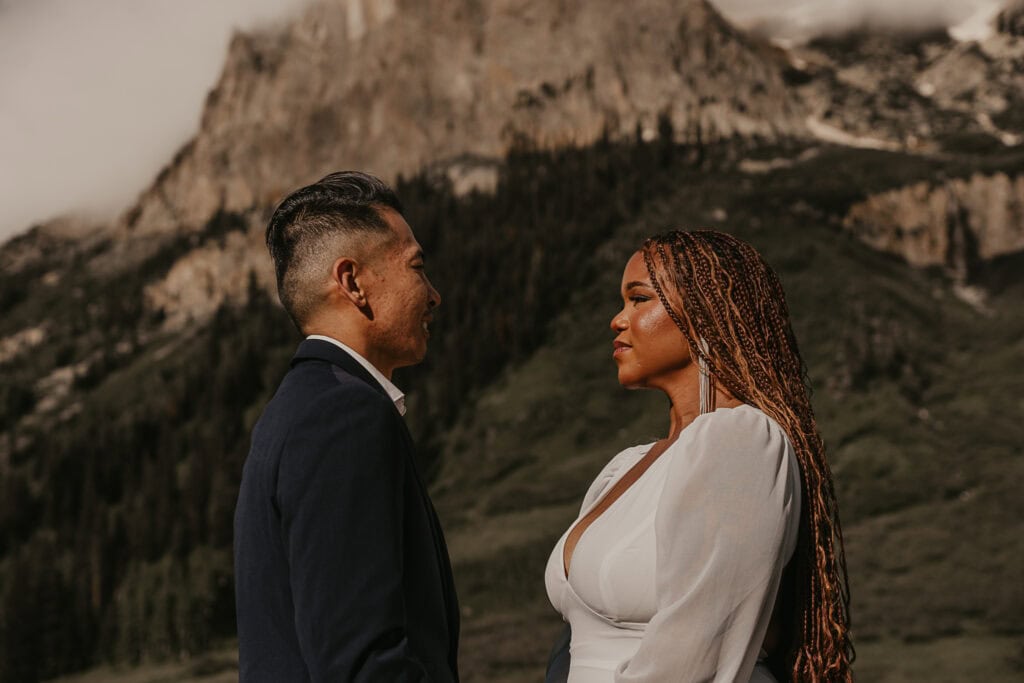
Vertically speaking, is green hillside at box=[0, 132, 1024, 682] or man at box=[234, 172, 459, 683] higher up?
man at box=[234, 172, 459, 683]

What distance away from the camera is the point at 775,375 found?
3770mm

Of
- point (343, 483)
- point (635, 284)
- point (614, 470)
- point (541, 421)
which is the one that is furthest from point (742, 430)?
point (541, 421)

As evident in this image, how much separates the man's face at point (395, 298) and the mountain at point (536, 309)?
151ft

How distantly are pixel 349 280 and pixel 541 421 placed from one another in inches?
3962

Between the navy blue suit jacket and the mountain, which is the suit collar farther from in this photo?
the mountain

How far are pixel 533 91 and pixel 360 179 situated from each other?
166716 mm

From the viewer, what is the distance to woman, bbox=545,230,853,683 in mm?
3354

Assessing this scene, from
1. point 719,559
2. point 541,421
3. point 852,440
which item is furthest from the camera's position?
point 541,421

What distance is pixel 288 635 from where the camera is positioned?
345 centimetres

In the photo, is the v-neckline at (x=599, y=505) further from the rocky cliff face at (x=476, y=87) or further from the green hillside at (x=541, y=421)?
the rocky cliff face at (x=476, y=87)

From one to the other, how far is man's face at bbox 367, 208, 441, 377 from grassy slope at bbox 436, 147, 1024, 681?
4562cm

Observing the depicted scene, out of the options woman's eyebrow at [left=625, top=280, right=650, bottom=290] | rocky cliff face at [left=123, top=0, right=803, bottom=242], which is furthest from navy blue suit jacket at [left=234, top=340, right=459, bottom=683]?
rocky cliff face at [left=123, top=0, right=803, bottom=242]

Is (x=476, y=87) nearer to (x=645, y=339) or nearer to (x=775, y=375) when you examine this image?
(x=645, y=339)

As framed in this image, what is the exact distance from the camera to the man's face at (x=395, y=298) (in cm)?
389
